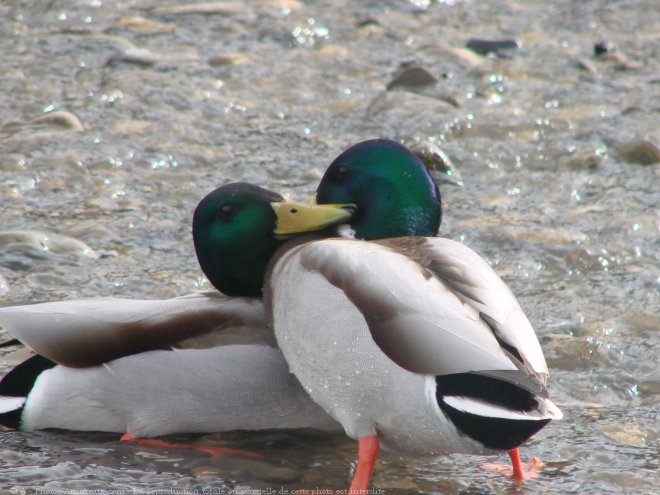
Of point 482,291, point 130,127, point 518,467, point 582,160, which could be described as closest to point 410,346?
point 482,291

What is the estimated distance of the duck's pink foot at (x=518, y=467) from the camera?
381 centimetres

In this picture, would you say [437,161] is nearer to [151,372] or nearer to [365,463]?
[151,372]

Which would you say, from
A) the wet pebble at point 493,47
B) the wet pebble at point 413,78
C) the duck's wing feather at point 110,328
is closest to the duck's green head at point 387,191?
the duck's wing feather at point 110,328

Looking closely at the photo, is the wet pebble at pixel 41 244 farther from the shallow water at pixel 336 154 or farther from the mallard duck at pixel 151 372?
the mallard duck at pixel 151 372

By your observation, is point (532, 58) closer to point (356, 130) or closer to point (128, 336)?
point (356, 130)

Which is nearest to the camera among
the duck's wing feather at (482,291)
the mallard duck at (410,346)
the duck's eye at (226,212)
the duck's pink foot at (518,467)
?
the mallard duck at (410,346)

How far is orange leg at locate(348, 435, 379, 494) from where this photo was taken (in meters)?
3.63

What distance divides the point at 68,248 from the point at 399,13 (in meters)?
4.56

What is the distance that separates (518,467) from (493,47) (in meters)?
5.16

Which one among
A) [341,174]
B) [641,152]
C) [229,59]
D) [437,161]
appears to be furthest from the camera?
[229,59]

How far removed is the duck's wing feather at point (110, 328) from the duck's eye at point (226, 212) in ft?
1.20

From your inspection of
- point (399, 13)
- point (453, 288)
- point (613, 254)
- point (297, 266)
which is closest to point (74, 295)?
point (297, 266)

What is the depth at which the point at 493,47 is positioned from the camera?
8.52 meters

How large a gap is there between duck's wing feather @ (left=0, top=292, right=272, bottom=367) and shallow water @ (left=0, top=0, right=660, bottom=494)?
301mm
